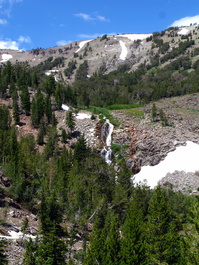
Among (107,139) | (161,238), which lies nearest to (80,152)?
(107,139)

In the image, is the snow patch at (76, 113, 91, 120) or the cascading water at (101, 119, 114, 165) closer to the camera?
the cascading water at (101, 119, 114, 165)

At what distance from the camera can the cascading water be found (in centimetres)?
6725

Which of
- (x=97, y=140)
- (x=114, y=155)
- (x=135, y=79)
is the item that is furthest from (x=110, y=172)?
(x=135, y=79)

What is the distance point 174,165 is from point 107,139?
22.2 meters

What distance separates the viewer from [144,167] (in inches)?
2482

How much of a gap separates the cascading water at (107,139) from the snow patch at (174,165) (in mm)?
9786

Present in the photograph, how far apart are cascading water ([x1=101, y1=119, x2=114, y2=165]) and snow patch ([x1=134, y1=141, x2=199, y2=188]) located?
979 centimetres

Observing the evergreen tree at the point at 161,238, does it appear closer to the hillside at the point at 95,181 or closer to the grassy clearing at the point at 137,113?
the hillside at the point at 95,181

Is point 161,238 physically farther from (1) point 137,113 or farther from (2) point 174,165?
(1) point 137,113

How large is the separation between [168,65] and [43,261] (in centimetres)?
16912

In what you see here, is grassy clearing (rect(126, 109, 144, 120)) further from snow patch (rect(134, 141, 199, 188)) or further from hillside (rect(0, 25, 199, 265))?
snow patch (rect(134, 141, 199, 188))

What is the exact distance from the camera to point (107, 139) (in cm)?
7362

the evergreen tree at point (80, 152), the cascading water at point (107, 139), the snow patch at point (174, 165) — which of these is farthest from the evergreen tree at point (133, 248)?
the cascading water at point (107, 139)

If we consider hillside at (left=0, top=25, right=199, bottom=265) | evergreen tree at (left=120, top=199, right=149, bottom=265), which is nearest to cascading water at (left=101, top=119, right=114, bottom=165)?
hillside at (left=0, top=25, right=199, bottom=265)
